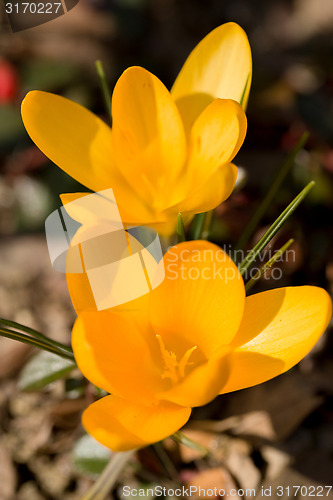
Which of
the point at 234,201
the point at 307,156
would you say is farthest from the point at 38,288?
the point at 307,156

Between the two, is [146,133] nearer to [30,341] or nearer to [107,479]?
[30,341]

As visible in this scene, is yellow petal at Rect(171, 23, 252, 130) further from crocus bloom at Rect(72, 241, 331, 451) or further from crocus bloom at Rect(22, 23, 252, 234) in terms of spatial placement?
crocus bloom at Rect(72, 241, 331, 451)

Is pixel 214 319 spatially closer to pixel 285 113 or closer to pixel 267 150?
pixel 267 150

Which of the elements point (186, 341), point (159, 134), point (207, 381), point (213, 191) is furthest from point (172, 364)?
point (159, 134)

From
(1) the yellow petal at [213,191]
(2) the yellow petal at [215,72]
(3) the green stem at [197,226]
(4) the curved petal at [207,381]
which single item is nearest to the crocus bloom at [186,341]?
(4) the curved petal at [207,381]

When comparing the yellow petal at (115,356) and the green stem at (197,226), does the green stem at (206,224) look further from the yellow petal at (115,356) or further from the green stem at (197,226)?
the yellow petal at (115,356)
